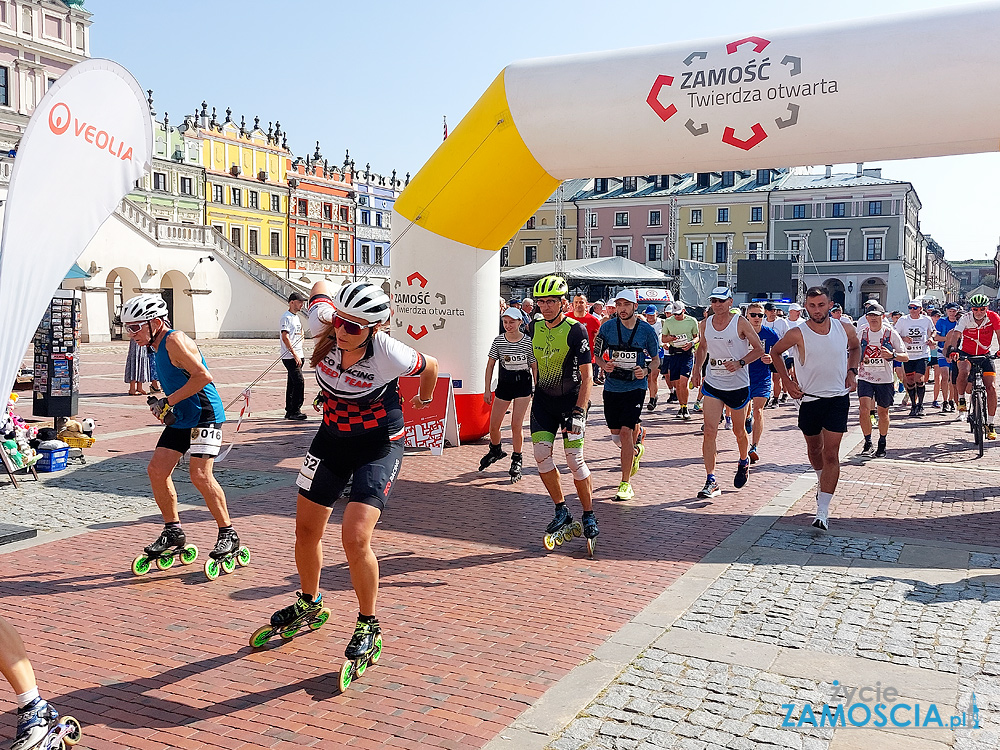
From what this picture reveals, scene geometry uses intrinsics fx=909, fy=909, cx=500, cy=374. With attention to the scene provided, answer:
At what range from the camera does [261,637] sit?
494 centimetres

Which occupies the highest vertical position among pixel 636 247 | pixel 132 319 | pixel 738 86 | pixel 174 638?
pixel 636 247

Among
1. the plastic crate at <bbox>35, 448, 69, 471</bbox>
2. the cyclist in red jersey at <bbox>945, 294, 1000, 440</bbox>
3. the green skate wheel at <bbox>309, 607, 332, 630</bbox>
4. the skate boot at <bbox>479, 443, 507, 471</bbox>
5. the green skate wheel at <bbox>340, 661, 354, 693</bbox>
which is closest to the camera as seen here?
the green skate wheel at <bbox>340, 661, 354, 693</bbox>

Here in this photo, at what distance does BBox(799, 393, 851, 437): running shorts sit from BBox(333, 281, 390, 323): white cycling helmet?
14.3ft

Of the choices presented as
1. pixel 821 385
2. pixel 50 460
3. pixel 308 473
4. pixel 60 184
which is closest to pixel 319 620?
pixel 308 473

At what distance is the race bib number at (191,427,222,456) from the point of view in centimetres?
630

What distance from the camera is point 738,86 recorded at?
8.71m

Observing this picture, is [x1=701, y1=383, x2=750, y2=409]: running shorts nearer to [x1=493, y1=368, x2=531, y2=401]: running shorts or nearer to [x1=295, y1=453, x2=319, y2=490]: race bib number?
[x1=493, y1=368, x2=531, y2=401]: running shorts

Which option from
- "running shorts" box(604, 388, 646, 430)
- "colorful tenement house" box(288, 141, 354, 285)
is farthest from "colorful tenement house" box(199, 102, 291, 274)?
"running shorts" box(604, 388, 646, 430)

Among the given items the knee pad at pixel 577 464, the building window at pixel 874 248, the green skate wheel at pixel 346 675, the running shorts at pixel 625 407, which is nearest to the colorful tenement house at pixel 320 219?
the building window at pixel 874 248

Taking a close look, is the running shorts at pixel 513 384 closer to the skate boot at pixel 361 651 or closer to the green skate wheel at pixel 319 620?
the green skate wheel at pixel 319 620

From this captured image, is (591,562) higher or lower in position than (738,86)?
lower

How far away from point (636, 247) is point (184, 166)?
3726 centimetres

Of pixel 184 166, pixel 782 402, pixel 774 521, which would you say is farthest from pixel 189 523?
pixel 184 166

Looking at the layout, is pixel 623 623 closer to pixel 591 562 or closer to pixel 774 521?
pixel 591 562
